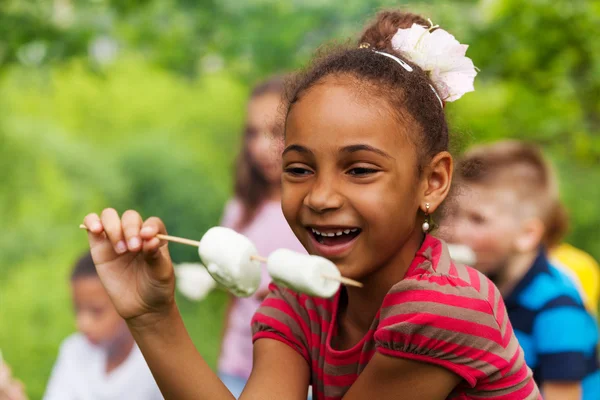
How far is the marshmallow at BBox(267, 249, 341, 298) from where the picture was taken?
1812mm

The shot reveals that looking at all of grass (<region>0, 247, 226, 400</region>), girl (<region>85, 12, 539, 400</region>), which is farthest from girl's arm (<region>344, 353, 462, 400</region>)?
grass (<region>0, 247, 226, 400</region>)

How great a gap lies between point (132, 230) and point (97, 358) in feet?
7.28

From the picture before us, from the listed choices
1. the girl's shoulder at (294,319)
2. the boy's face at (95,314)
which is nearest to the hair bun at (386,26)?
the girl's shoulder at (294,319)

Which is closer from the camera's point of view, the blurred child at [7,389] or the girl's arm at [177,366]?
the girl's arm at [177,366]

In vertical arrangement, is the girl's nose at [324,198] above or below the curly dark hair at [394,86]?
below

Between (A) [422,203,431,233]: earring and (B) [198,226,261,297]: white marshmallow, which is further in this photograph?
(A) [422,203,431,233]: earring

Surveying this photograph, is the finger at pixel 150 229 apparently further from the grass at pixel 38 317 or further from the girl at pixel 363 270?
the grass at pixel 38 317

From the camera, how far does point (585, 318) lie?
3.36 metres

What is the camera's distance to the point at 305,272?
1.81 meters

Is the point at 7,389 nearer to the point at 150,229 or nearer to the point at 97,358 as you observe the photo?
the point at 97,358

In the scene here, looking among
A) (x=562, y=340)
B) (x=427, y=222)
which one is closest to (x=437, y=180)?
(x=427, y=222)

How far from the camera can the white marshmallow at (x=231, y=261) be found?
1.95 meters

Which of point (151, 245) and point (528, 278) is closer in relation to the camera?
point (151, 245)

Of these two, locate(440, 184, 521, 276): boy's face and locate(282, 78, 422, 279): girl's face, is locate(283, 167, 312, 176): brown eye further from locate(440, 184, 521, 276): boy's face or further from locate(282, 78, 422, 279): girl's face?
locate(440, 184, 521, 276): boy's face
